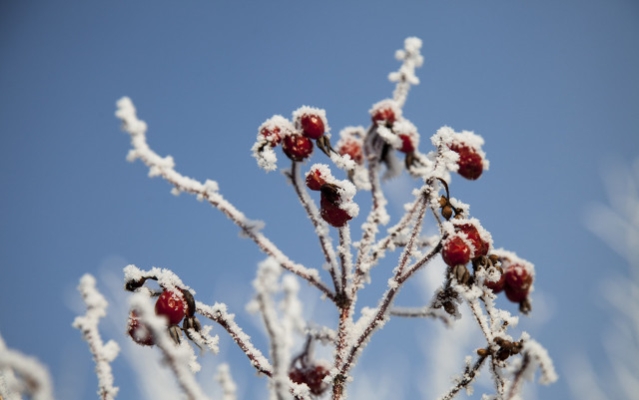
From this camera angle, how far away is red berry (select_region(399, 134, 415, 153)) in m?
3.59

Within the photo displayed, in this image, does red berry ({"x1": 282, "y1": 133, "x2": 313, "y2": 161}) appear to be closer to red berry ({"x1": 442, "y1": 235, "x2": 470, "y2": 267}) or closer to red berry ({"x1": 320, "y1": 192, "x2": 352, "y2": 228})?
red berry ({"x1": 320, "y1": 192, "x2": 352, "y2": 228})

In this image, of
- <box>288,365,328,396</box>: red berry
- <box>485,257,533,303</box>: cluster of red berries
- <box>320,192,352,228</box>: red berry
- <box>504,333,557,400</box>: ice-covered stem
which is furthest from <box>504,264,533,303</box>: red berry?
<box>288,365,328,396</box>: red berry

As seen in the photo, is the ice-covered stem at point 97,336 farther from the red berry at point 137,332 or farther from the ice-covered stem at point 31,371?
the ice-covered stem at point 31,371

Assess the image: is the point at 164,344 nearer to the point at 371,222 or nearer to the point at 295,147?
the point at 295,147

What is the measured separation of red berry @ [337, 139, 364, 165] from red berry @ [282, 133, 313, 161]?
2.68 feet

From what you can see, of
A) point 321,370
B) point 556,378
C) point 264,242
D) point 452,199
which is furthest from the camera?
point 321,370

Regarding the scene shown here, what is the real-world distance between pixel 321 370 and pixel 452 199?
150 cm

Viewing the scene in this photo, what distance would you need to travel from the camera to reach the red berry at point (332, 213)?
2736mm

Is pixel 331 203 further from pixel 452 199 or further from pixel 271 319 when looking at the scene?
pixel 271 319

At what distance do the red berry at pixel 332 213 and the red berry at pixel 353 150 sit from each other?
3.53 ft

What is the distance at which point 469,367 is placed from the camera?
7.79 feet

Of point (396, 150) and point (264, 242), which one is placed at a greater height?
point (396, 150)

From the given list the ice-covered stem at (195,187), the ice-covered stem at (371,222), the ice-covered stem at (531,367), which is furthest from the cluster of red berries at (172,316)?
the ice-covered stem at (531,367)

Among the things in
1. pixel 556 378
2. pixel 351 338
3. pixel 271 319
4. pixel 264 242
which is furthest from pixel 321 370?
pixel 271 319
